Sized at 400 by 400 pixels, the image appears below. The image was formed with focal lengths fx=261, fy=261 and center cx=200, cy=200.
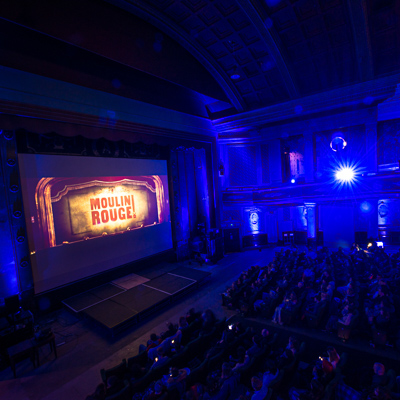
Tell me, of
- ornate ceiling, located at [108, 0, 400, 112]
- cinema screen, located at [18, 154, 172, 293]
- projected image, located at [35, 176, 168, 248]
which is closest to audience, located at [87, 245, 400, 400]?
cinema screen, located at [18, 154, 172, 293]

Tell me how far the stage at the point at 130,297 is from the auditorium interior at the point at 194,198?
89 mm

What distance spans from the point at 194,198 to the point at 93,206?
6.75 m

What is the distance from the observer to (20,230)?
8859 mm

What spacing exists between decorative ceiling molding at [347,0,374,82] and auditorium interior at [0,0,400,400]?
0.08 meters

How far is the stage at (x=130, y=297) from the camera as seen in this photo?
8547mm

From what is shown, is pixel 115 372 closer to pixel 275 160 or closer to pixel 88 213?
pixel 88 213

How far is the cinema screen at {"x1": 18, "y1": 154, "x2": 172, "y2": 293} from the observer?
9391 mm

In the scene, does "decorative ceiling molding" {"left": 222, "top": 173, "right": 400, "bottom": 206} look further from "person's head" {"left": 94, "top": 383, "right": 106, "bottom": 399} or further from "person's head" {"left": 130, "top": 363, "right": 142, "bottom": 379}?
"person's head" {"left": 94, "top": 383, "right": 106, "bottom": 399}

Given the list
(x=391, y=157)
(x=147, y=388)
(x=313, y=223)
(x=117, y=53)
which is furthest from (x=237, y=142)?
(x=147, y=388)

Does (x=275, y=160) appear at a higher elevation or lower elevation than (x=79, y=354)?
higher

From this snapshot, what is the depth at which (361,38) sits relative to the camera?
1030 centimetres

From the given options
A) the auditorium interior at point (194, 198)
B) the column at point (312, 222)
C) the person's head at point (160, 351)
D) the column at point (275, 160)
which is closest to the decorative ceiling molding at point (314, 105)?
the auditorium interior at point (194, 198)

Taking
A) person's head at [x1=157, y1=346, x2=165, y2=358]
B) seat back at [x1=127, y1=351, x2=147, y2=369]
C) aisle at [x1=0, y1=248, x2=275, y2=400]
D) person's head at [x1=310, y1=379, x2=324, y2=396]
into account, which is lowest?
aisle at [x1=0, y1=248, x2=275, y2=400]

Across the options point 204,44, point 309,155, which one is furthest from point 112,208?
point 309,155
